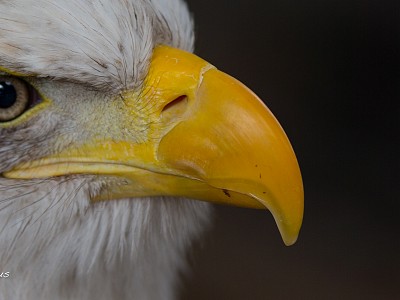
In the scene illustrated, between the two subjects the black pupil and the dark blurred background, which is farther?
the dark blurred background

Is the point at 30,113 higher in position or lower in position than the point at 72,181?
higher

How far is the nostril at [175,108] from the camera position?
155 centimetres

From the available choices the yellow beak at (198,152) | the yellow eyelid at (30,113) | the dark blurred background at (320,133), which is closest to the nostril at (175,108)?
the yellow beak at (198,152)

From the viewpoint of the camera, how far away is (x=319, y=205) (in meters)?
4.02

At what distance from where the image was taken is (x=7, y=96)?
4.94 feet

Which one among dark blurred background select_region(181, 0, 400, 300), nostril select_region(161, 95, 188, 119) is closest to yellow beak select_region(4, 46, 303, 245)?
nostril select_region(161, 95, 188, 119)

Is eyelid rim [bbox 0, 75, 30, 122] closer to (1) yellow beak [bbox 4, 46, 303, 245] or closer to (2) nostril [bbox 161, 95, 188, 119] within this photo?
(1) yellow beak [bbox 4, 46, 303, 245]

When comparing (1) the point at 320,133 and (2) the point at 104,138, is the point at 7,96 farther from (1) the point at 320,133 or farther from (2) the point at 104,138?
(1) the point at 320,133

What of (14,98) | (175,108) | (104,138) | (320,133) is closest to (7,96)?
(14,98)

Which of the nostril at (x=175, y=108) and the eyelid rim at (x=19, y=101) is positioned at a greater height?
the nostril at (x=175, y=108)

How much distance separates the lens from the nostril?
1553 millimetres

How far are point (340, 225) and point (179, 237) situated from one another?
2272 millimetres

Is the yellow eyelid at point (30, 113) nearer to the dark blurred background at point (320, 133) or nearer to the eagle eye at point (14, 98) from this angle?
the eagle eye at point (14, 98)

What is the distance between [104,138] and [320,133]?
2.60 meters
